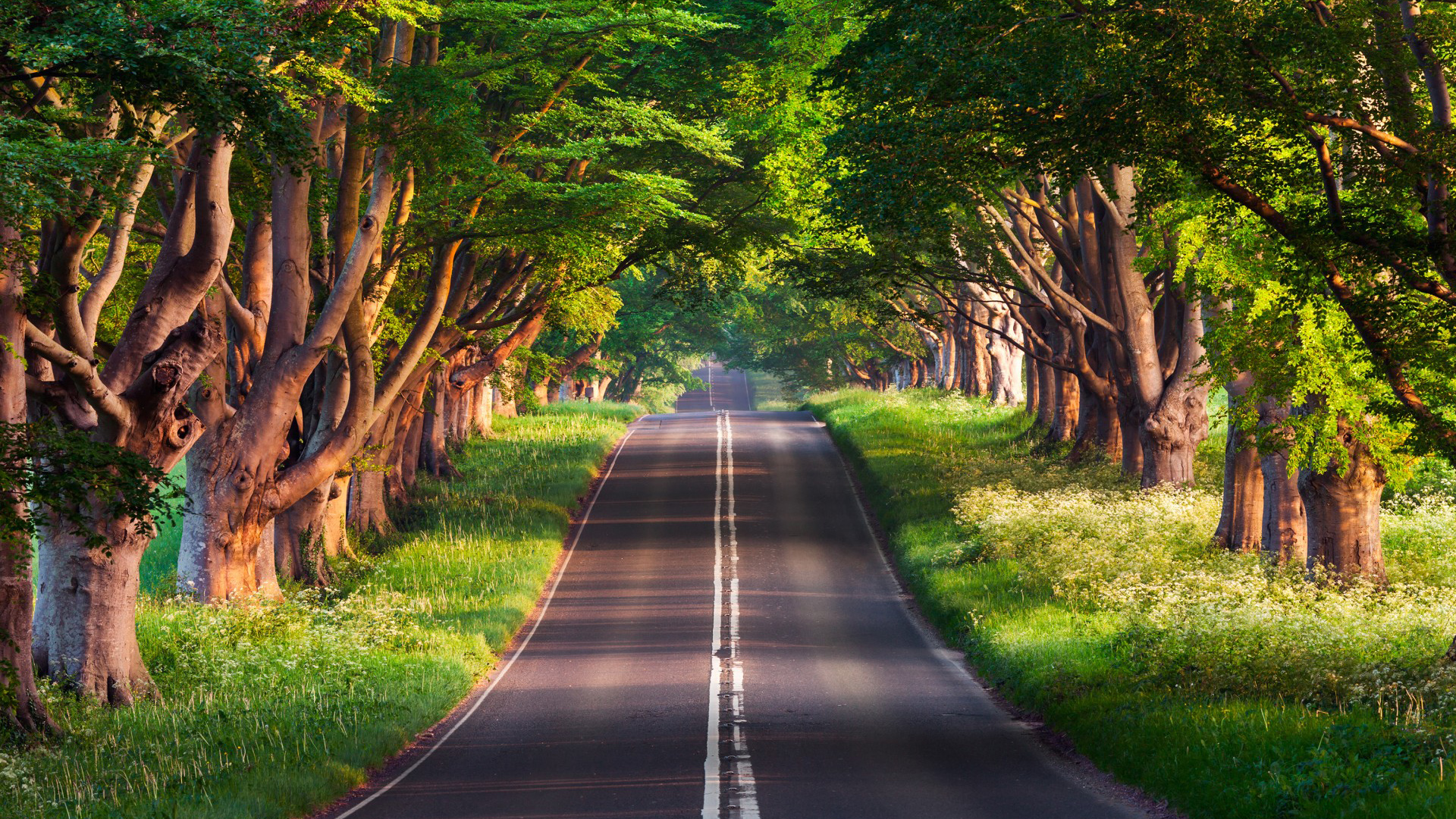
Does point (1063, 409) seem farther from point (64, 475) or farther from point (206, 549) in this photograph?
point (64, 475)

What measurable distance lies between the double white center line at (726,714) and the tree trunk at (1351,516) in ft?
28.0

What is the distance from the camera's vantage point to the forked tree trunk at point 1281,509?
19328mm

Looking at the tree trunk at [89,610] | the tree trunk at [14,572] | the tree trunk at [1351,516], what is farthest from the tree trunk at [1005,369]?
the tree trunk at [14,572]

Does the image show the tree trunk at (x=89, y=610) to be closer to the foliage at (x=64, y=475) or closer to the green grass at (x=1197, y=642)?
the foliage at (x=64, y=475)

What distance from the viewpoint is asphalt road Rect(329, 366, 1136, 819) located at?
38.2 ft

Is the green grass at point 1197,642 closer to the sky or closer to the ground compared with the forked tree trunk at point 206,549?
closer to the ground

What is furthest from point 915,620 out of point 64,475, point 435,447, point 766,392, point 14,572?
point 766,392

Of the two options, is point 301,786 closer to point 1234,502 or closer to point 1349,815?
point 1349,815

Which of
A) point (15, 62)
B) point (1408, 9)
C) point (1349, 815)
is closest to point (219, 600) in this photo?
point (15, 62)

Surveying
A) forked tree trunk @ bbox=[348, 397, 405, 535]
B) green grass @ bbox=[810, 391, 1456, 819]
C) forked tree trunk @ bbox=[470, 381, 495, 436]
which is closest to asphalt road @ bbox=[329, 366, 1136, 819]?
green grass @ bbox=[810, 391, 1456, 819]

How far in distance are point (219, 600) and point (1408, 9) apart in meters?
17.5

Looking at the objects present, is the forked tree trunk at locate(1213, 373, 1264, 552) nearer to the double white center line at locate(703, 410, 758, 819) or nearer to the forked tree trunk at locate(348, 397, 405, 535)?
the double white center line at locate(703, 410, 758, 819)

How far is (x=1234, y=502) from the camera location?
21031 millimetres

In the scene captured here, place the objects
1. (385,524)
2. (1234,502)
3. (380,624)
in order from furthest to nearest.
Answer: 1. (385,524)
2. (1234,502)
3. (380,624)
